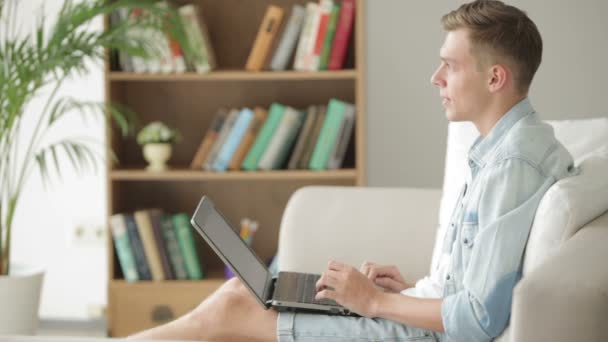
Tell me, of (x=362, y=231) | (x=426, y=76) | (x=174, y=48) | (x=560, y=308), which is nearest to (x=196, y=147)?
(x=174, y=48)

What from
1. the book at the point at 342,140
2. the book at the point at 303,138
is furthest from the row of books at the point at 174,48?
the book at the point at 342,140

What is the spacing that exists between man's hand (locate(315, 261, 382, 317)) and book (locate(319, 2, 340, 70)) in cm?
162

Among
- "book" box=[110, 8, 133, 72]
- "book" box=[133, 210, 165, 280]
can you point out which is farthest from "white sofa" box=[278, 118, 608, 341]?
"book" box=[110, 8, 133, 72]

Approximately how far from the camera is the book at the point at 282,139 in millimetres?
3041

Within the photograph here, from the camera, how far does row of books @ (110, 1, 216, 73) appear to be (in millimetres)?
2992

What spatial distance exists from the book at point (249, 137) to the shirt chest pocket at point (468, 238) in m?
1.69

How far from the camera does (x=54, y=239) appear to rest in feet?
11.4

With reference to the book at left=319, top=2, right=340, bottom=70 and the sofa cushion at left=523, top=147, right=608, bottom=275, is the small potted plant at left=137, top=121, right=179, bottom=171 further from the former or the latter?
the sofa cushion at left=523, top=147, right=608, bottom=275

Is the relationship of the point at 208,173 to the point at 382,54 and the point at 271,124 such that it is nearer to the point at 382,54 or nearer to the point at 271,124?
the point at 271,124

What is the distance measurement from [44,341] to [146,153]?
203 cm

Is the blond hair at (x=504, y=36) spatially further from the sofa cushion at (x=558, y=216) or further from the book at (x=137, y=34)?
the book at (x=137, y=34)

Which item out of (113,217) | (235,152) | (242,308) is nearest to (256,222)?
(235,152)

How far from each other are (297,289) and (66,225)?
6.71ft

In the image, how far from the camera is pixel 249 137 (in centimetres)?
305
